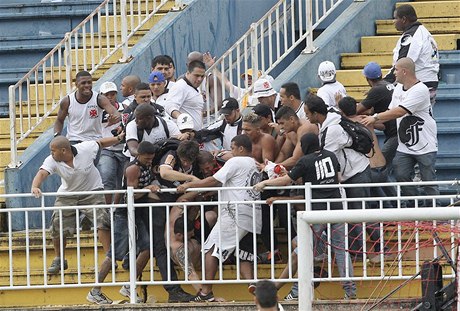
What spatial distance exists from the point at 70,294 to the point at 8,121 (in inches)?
143

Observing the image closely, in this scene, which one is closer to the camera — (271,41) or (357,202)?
(357,202)

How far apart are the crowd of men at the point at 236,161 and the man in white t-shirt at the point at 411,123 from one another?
1 centimetres

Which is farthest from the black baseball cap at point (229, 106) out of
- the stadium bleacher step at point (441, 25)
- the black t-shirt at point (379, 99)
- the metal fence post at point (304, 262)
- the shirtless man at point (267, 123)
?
the stadium bleacher step at point (441, 25)

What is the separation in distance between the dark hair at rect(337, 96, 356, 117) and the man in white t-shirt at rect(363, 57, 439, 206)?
192mm

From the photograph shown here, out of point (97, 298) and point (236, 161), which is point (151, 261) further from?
point (236, 161)

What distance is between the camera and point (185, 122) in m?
17.4

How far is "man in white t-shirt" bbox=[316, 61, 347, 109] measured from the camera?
17953mm

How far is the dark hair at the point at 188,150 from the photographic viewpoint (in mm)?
16641

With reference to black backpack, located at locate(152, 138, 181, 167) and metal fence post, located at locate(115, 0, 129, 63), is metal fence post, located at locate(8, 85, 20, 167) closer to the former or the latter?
Result: metal fence post, located at locate(115, 0, 129, 63)

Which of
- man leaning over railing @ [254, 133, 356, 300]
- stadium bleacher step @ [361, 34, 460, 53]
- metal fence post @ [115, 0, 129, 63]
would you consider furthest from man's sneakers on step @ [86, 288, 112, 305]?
stadium bleacher step @ [361, 34, 460, 53]

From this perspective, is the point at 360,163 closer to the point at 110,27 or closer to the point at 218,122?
the point at 218,122

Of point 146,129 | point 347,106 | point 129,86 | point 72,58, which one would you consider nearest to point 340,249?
point 347,106

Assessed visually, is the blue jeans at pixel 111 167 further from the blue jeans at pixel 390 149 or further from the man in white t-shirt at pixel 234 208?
the blue jeans at pixel 390 149

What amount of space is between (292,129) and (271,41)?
346cm
